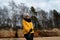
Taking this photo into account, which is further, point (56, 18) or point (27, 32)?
point (56, 18)

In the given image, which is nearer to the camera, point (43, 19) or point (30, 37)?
point (30, 37)

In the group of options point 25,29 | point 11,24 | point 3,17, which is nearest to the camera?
point 25,29

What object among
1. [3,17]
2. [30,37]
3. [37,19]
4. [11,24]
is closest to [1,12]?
[3,17]

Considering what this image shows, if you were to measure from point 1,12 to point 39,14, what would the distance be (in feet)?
18.2

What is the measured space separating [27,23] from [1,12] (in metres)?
24.3

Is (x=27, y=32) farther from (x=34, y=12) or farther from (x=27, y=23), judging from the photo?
(x=34, y=12)

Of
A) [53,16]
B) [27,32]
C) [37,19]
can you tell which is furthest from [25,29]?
[53,16]

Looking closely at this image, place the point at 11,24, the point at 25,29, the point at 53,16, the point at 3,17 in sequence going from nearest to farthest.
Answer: the point at 25,29
the point at 11,24
the point at 3,17
the point at 53,16

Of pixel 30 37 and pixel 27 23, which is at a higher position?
pixel 27 23

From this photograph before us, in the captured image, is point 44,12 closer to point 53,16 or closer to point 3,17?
point 53,16

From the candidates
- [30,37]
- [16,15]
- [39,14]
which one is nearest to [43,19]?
[39,14]

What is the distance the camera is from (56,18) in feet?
99.8

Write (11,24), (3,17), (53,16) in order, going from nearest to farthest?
(11,24)
(3,17)
(53,16)

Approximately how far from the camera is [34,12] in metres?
29.9
